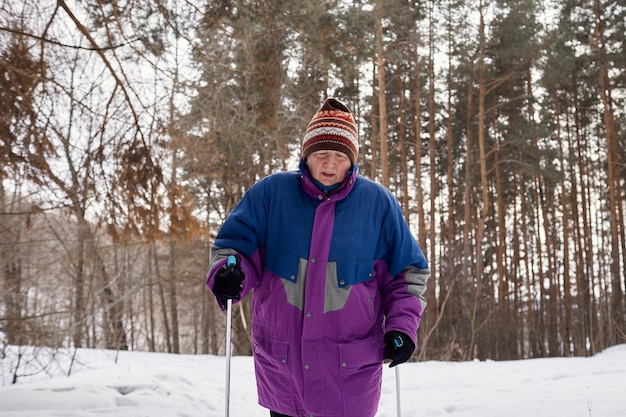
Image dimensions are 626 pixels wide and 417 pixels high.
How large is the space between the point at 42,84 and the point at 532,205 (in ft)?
59.8

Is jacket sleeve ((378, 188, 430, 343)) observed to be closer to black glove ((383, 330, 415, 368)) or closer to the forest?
black glove ((383, 330, 415, 368))

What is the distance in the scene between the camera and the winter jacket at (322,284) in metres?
1.84

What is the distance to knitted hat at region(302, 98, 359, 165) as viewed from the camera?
79.6 inches

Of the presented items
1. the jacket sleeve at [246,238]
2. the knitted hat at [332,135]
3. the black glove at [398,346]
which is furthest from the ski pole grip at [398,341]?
the knitted hat at [332,135]

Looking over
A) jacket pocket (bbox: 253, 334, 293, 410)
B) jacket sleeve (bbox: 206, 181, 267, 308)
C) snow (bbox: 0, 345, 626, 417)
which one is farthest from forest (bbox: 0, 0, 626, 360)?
jacket pocket (bbox: 253, 334, 293, 410)

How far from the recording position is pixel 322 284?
1.84m

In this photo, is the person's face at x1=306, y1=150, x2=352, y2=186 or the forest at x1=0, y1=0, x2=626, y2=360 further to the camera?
the forest at x1=0, y1=0, x2=626, y2=360

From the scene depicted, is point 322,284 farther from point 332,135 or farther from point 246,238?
point 332,135

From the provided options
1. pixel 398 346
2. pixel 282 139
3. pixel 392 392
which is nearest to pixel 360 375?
pixel 398 346

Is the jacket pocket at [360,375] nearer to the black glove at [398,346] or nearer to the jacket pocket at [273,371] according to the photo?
the black glove at [398,346]

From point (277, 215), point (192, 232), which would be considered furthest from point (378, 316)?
point (192, 232)

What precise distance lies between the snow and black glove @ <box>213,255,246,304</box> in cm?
217

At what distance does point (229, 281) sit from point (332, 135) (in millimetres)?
681

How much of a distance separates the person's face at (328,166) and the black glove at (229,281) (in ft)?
1.45
